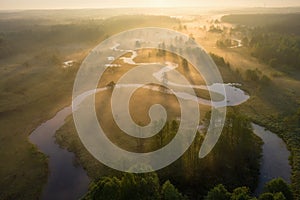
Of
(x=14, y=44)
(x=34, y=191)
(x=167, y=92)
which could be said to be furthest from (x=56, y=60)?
(x=34, y=191)

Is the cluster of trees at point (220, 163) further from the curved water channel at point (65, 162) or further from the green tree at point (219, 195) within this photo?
A: the green tree at point (219, 195)

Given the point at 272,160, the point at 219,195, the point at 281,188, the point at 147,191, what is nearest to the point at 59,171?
the point at 147,191

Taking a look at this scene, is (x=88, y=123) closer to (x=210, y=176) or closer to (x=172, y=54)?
(x=210, y=176)

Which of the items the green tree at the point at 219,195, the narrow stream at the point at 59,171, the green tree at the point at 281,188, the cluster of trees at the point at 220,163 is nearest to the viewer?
the green tree at the point at 219,195

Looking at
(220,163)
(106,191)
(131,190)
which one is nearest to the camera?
(106,191)

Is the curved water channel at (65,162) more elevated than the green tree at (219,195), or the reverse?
the green tree at (219,195)

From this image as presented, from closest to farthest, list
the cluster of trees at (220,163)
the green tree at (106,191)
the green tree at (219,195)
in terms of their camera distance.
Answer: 1. the green tree at (106,191)
2. the green tree at (219,195)
3. the cluster of trees at (220,163)

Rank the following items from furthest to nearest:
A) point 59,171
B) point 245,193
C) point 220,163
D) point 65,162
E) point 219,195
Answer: point 65,162 < point 59,171 < point 220,163 < point 219,195 < point 245,193

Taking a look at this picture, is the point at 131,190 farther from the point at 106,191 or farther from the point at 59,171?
the point at 59,171

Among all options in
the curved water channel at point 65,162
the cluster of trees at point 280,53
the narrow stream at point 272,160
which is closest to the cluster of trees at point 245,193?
the narrow stream at point 272,160

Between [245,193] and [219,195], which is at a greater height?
[245,193]

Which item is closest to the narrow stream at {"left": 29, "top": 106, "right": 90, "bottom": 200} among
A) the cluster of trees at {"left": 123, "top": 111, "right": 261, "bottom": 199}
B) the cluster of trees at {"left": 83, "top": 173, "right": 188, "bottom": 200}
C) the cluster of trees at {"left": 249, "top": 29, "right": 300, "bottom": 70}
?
the cluster of trees at {"left": 83, "top": 173, "right": 188, "bottom": 200}
